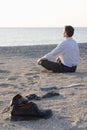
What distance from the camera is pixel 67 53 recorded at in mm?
12359

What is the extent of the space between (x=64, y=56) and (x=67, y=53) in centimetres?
11

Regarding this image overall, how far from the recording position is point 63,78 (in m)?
11.1

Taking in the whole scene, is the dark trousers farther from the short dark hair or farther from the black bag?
the black bag

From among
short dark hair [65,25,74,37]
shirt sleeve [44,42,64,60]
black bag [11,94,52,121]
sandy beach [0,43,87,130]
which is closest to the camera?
sandy beach [0,43,87,130]

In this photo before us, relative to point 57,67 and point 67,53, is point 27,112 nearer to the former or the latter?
point 57,67

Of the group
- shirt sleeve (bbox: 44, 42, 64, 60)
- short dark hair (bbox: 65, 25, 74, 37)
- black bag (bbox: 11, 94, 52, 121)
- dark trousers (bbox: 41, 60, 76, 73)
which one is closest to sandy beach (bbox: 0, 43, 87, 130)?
black bag (bbox: 11, 94, 52, 121)

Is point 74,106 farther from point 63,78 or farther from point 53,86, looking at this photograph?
point 63,78

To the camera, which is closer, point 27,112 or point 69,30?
point 27,112

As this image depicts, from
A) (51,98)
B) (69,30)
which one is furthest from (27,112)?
(69,30)

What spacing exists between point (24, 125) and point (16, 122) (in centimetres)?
19

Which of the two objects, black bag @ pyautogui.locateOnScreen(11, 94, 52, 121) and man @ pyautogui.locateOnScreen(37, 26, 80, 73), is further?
man @ pyautogui.locateOnScreen(37, 26, 80, 73)

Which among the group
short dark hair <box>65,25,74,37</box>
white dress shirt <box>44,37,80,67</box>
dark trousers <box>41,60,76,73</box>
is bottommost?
dark trousers <box>41,60,76,73</box>

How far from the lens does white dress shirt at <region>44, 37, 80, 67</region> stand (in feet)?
40.2

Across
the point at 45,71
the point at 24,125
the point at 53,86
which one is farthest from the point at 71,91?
the point at 45,71
